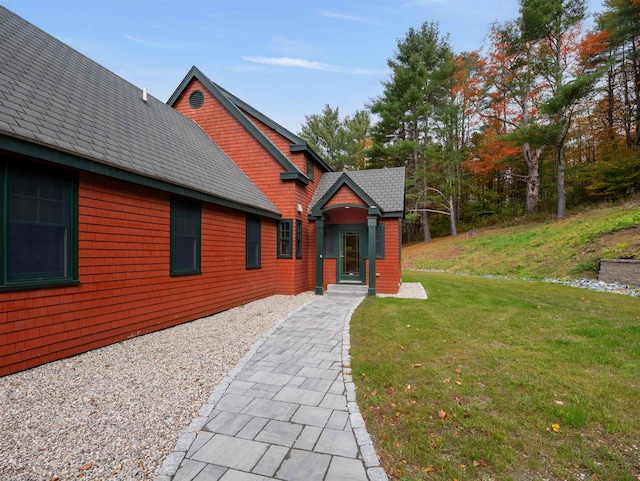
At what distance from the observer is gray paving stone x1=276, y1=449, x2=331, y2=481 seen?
7.21ft

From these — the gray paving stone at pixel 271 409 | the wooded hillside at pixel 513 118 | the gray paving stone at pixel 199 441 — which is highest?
the wooded hillside at pixel 513 118

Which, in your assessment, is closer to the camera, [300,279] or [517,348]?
[517,348]

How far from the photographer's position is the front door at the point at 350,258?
38.3 ft

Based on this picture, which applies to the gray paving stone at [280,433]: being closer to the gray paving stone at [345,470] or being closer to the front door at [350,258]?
the gray paving stone at [345,470]

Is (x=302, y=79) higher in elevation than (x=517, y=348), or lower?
higher

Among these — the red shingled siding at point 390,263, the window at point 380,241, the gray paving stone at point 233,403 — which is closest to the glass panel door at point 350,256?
the window at point 380,241

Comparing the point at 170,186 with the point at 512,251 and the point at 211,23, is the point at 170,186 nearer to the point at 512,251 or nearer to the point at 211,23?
the point at 211,23

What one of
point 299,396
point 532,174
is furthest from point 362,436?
point 532,174

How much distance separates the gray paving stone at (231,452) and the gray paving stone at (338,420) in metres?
0.65

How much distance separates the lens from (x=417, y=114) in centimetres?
2611

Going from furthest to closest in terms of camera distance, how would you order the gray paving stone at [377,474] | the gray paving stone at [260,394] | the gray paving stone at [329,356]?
the gray paving stone at [329,356]
the gray paving stone at [260,394]
the gray paving stone at [377,474]

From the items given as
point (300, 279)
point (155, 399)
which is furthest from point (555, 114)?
point (155, 399)

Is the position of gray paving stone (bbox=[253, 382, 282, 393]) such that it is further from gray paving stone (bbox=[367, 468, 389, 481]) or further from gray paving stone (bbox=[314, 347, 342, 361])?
gray paving stone (bbox=[367, 468, 389, 481])

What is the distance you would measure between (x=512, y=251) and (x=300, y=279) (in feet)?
42.6
